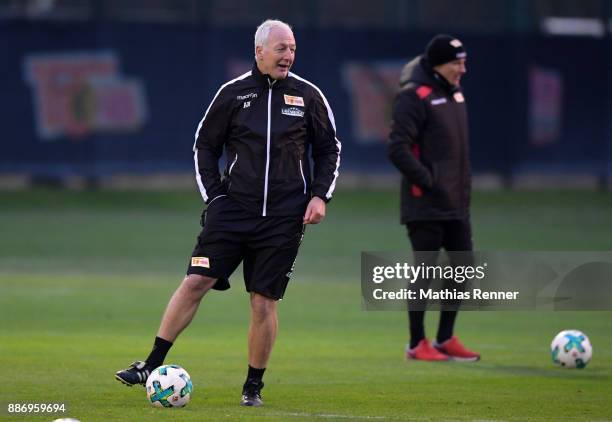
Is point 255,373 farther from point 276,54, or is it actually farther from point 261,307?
point 276,54

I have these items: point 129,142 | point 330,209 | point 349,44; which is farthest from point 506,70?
point 129,142

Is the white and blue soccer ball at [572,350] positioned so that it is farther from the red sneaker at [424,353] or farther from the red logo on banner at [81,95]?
the red logo on banner at [81,95]

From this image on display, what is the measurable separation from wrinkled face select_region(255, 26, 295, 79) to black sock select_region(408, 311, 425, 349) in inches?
122

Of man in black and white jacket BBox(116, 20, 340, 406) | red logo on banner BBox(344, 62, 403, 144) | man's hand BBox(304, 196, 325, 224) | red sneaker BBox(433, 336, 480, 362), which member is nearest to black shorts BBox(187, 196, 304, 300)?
man in black and white jacket BBox(116, 20, 340, 406)

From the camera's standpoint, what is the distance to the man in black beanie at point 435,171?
10766 mm

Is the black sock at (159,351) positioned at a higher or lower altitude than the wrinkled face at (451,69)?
lower

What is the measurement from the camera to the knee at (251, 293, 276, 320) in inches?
330

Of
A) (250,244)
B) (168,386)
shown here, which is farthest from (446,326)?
(168,386)

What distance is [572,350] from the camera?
10.3 metres

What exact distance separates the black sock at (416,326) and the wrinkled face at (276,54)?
3.10 metres

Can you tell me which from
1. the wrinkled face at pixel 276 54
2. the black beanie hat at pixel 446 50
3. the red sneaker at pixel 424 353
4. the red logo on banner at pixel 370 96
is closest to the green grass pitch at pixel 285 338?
the red sneaker at pixel 424 353

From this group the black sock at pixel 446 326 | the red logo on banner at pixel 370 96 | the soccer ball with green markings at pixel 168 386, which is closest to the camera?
the soccer ball with green markings at pixel 168 386

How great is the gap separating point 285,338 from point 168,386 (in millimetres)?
3934

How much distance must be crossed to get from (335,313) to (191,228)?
9.33m
